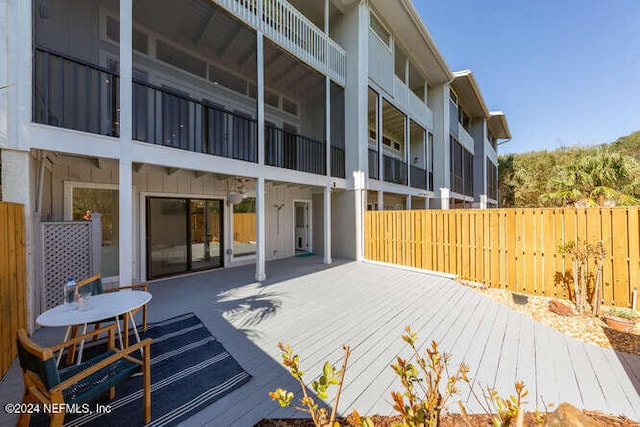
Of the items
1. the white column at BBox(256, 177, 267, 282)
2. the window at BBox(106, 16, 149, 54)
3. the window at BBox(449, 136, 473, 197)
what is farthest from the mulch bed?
the window at BBox(449, 136, 473, 197)

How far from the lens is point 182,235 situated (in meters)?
6.84

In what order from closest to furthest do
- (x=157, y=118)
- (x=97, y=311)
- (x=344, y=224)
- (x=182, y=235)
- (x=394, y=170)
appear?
(x=97, y=311) < (x=157, y=118) < (x=182, y=235) < (x=344, y=224) < (x=394, y=170)

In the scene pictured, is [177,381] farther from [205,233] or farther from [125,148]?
[205,233]

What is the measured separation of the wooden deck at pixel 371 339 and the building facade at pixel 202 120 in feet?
4.70

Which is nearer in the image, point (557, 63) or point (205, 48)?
point (205, 48)

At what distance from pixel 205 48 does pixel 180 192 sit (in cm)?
410

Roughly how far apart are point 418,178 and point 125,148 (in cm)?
1184

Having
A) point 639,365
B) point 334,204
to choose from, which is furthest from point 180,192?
point 639,365

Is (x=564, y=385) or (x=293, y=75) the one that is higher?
(x=293, y=75)

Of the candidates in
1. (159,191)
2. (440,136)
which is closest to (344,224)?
(159,191)

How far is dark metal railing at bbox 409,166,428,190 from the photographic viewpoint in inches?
490

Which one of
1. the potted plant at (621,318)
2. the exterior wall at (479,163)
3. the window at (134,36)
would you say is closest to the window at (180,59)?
the window at (134,36)

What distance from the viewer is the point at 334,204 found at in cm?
955

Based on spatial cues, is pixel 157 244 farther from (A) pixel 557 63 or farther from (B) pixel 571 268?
(A) pixel 557 63
